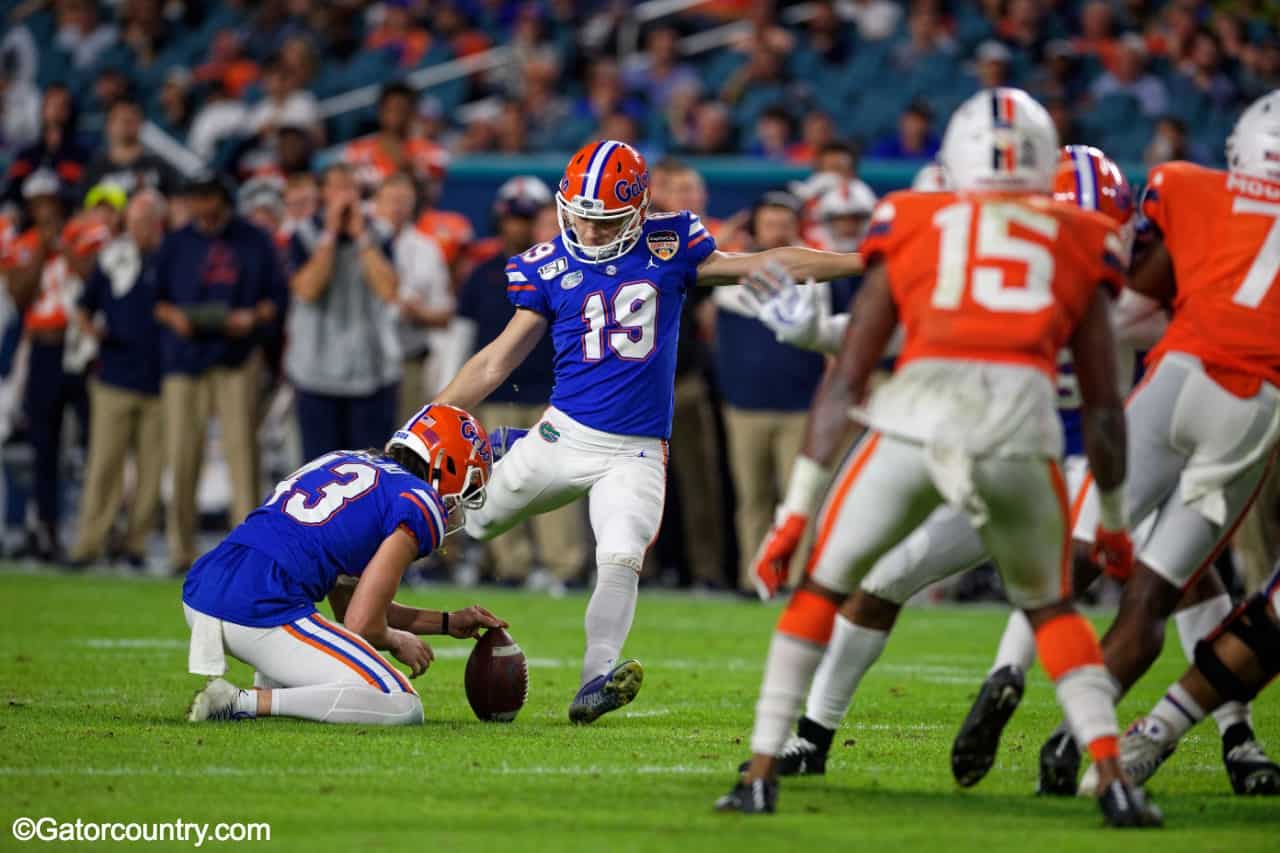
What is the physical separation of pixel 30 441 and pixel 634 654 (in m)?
6.30

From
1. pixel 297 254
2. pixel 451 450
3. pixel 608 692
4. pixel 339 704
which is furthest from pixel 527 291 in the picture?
pixel 297 254

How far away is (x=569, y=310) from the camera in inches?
266

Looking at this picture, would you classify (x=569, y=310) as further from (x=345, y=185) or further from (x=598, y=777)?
(x=345, y=185)

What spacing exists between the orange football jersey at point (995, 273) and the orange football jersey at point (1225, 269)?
31.2 inches

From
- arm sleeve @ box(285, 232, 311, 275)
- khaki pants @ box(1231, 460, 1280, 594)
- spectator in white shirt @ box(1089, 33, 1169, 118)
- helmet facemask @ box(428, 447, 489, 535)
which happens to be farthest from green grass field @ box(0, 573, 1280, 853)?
spectator in white shirt @ box(1089, 33, 1169, 118)

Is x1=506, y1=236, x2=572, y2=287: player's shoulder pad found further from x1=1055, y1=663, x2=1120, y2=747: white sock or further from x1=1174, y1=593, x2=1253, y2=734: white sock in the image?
x1=1055, y1=663, x2=1120, y2=747: white sock

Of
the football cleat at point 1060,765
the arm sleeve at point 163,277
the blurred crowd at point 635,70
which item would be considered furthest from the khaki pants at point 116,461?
the football cleat at point 1060,765

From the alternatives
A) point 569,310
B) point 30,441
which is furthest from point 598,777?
point 30,441

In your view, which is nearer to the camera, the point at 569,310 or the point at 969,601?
the point at 569,310

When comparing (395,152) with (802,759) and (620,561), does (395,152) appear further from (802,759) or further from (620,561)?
(802,759)

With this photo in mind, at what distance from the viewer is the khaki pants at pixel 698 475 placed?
1217 centimetres

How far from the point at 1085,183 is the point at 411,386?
768cm

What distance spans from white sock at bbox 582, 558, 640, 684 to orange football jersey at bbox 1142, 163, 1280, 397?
2.03 meters

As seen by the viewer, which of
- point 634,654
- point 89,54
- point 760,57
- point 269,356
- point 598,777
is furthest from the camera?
point 89,54
